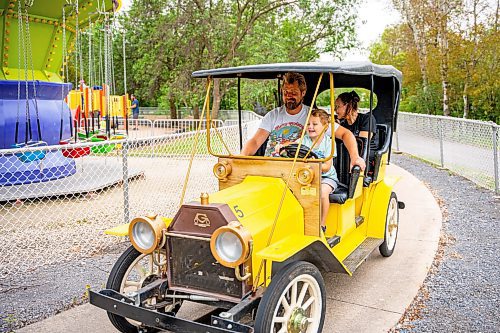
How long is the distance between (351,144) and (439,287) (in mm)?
1566

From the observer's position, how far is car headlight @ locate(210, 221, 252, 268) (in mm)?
3145

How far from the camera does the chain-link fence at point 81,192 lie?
6.14m

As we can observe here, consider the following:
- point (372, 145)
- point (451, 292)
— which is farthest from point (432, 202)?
point (451, 292)

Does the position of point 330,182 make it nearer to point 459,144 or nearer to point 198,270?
point 198,270

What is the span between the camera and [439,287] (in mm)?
4742

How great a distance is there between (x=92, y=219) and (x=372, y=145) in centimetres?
437

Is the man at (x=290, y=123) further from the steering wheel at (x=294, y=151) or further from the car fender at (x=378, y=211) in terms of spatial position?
the car fender at (x=378, y=211)

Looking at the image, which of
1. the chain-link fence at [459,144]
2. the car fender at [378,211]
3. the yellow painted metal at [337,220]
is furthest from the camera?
the chain-link fence at [459,144]

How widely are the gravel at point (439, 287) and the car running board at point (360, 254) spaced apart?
57cm

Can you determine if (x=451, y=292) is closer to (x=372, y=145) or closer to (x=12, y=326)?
(x=372, y=145)

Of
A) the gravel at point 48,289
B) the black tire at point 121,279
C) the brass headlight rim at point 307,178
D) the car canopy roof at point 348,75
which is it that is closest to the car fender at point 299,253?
the brass headlight rim at point 307,178

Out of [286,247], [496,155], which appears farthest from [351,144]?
[496,155]

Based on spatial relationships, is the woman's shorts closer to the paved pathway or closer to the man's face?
the man's face

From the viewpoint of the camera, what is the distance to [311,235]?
159 inches
